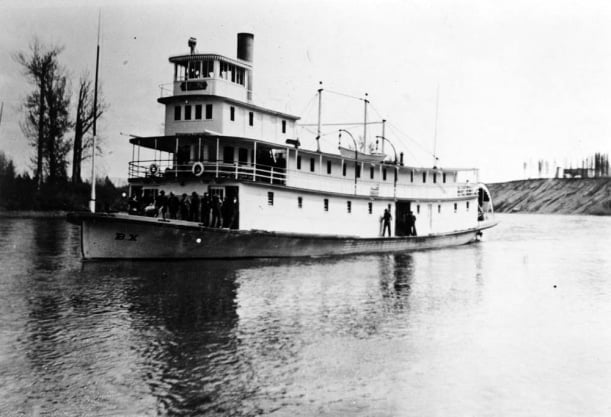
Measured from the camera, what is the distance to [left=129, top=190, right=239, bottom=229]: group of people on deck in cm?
2161

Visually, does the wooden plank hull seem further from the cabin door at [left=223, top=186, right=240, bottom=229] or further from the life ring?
the life ring

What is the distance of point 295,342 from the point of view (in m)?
10.5

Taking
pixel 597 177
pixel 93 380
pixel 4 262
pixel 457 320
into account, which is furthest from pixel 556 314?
pixel 597 177

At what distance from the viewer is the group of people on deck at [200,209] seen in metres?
21.6

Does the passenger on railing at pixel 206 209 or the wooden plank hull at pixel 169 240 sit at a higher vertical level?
the passenger on railing at pixel 206 209

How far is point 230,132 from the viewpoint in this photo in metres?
24.0

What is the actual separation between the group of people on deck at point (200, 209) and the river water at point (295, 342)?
93.5 inches

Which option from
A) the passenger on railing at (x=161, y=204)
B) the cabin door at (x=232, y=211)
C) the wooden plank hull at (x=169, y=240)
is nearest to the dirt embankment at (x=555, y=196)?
the wooden plank hull at (x=169, y=240)

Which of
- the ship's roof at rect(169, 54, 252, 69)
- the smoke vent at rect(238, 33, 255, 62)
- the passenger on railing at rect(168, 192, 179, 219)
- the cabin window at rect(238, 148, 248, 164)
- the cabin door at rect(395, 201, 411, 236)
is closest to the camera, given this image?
the passenger on railing at rect(168, 192, 179, 219)

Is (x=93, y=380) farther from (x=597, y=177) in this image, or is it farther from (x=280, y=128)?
(x=597, y=177)

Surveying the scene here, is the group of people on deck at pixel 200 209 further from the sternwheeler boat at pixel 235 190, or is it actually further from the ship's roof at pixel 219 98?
the ship's roof at pixel 219 98

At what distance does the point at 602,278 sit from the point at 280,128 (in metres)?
15.6

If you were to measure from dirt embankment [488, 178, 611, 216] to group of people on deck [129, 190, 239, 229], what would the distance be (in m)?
87.6

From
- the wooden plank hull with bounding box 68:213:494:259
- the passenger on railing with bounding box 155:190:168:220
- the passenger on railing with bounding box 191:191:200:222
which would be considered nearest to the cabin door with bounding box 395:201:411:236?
the wooden plank hull with bounding box 68:213:494:259
